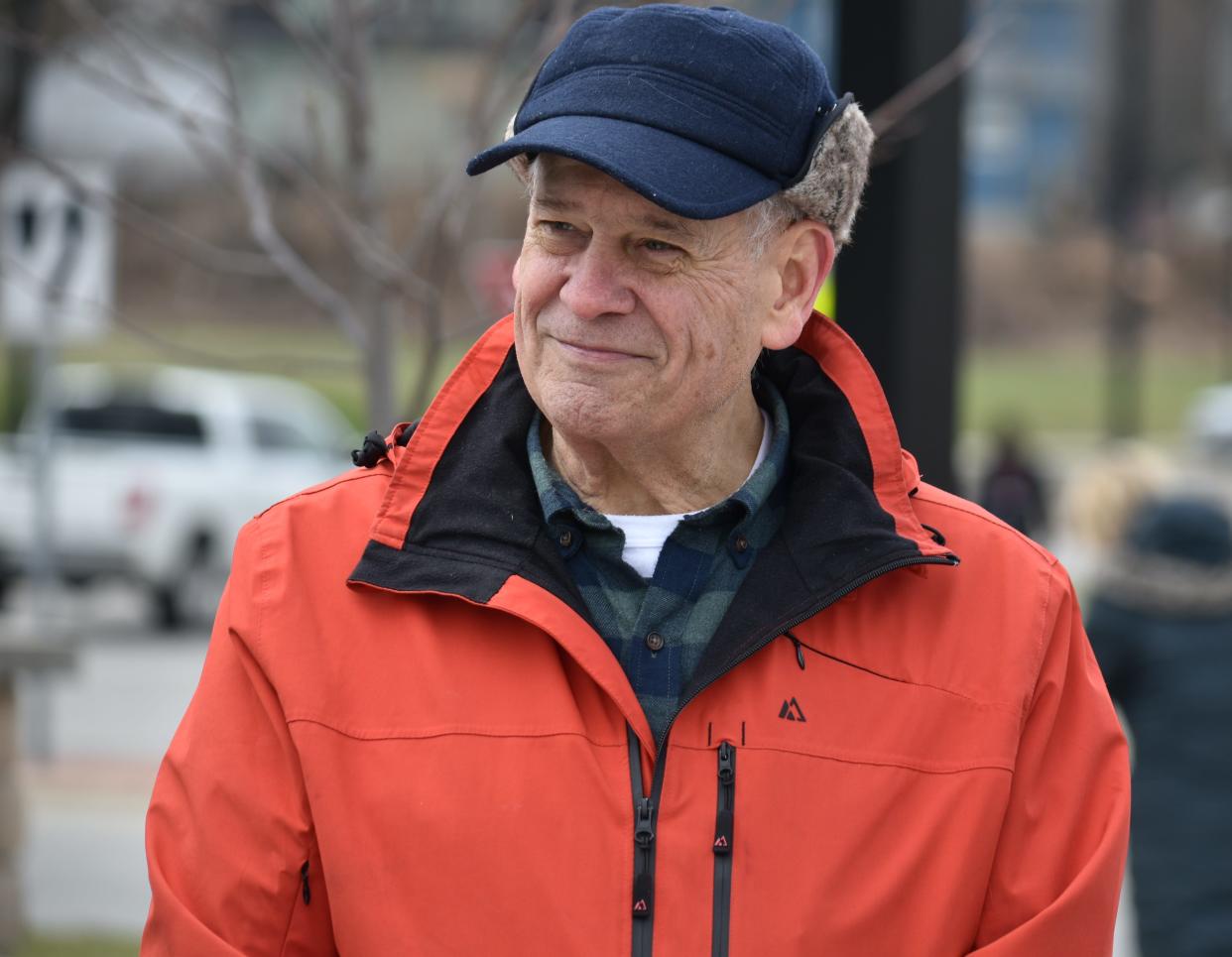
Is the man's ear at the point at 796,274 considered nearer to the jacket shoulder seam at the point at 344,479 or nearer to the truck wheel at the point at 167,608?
the jacket shoulder seam at the point at 344,479

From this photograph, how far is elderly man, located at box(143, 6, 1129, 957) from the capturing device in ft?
6.53

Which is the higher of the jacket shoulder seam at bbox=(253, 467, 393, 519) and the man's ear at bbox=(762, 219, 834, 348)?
the man's ear at bbox=(762, 219, 834, 348)

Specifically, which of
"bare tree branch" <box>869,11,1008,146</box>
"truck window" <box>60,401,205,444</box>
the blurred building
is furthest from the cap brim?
the blurred building

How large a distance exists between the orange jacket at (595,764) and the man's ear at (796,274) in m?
0.26

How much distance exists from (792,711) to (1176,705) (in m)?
2.58

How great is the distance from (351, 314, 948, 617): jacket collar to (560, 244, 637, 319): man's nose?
0.23 metres

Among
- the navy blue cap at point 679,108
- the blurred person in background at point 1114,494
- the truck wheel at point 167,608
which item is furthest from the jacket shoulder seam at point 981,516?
the truck wheel at point 167,608

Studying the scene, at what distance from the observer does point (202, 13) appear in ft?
14.1

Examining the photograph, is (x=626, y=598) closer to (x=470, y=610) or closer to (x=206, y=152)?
(x=470, y=610)

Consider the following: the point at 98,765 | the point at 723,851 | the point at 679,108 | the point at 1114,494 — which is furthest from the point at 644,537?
the point at 98,765

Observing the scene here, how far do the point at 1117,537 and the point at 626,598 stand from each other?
3.92m

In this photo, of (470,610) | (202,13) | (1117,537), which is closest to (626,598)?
(470,610)

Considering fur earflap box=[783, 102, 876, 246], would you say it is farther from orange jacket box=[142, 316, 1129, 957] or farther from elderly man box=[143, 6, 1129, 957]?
orange jacket box=[142, 316, 1129, 957]

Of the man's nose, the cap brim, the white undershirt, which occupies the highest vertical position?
the cap brim
